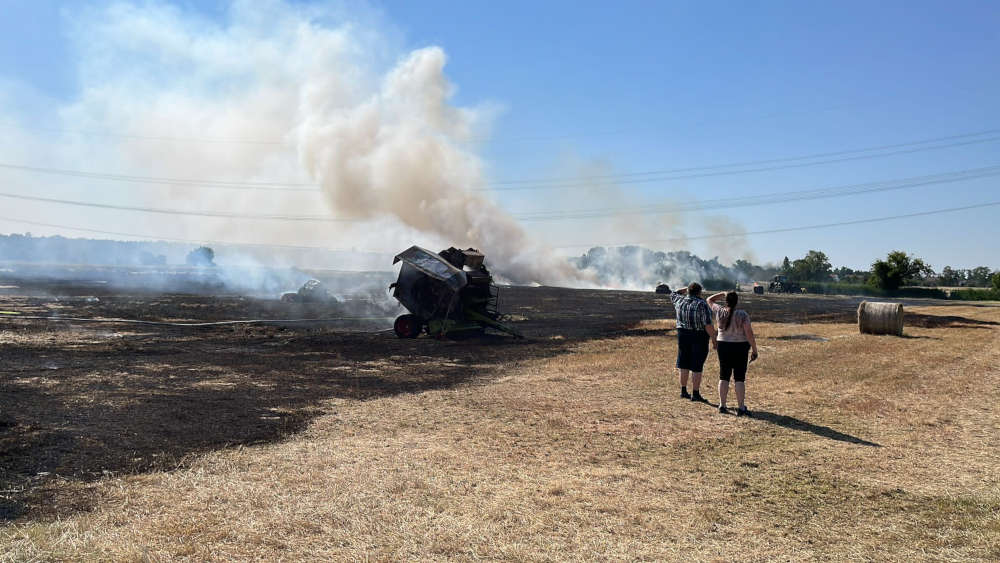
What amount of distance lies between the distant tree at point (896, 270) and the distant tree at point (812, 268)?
154ft

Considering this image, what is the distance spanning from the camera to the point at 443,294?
2180 centimetres

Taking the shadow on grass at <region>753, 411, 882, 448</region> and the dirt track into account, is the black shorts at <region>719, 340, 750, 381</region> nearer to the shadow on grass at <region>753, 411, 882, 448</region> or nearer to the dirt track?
the shadow on grass at <region>753, 411, 882, 448</region>

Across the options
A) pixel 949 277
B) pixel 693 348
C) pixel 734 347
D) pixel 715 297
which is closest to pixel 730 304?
pixel 734 347

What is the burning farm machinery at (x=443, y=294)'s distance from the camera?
21562 millimetres

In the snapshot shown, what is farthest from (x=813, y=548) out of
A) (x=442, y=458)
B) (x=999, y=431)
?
(x=999, y=431)

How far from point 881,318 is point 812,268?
119m

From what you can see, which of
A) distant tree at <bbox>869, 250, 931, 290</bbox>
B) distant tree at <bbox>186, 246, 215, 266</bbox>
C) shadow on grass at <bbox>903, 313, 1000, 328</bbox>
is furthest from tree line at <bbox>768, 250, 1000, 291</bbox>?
distant tree at <bbox>186, 246, 215, 266</bbox>

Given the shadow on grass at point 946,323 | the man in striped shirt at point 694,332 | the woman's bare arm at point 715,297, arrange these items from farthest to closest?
the shadow on grass at point 946,323, the woman's bare arm at point 715,297, the man in striped shirt at point 694,332

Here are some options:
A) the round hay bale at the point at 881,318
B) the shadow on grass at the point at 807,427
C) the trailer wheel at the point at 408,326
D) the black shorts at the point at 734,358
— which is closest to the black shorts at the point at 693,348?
the black shorts at the point at 734,358

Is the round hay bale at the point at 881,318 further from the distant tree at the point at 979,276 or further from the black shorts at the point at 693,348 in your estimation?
the distant tree at the point at 979,276

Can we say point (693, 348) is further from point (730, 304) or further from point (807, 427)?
point (807, 427)

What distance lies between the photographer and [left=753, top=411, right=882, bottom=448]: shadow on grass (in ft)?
27.7

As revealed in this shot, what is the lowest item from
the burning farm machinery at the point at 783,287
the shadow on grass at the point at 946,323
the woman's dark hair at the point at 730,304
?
the shadow on grass at the point at 946,323

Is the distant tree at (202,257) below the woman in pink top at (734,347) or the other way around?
the other way around
